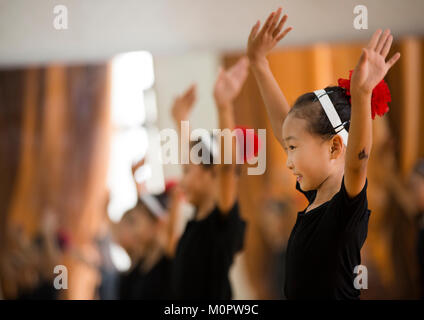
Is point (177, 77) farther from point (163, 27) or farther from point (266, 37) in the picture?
point (266, 37)

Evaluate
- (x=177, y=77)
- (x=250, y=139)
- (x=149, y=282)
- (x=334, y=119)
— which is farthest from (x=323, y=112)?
(x=177, y=77)

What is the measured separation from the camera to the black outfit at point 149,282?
1.71m

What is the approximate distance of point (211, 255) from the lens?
54.0 inches

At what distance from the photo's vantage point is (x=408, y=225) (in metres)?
2.07

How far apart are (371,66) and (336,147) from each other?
0.50ft

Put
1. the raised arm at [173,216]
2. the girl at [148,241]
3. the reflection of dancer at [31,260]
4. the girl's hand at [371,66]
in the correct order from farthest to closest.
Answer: the reflection of dancer at [31,260] < the raised arm at [173,216] < the girl at [148,241] < the girl's hand at [371,66]

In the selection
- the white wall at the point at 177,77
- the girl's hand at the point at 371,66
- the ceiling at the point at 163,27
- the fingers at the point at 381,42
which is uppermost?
the ceiling at the point at 163,27

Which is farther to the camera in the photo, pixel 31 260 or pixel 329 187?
pixel 31 260

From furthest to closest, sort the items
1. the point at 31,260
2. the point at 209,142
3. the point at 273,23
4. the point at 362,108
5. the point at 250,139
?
the point at 31,260, the point at 209,142, the point at 250,139, the point at 273,23, the point at 362,108

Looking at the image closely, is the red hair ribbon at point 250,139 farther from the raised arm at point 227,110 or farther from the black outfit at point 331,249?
the black outfit at point 331,249

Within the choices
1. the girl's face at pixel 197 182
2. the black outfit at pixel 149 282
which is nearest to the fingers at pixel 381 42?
the girl's face at pixel 197 182

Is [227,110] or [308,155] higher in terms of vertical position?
[227,110]

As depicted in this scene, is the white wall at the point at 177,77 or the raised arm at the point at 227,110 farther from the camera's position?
the white wall at the point at 177,77

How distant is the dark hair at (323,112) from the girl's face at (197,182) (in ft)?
2.23
